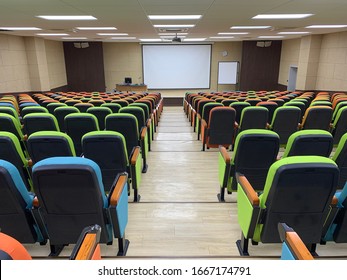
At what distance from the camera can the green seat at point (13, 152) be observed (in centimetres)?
293

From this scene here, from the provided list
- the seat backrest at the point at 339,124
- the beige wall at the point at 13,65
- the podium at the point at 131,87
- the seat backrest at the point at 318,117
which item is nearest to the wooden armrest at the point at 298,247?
the seat backrest at the point at 318,117

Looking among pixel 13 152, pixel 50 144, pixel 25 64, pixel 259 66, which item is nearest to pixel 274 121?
pixel 50 144

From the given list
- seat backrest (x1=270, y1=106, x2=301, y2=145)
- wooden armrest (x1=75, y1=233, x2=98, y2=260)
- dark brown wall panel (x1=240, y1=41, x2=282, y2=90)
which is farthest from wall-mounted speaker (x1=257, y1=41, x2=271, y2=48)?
wooden armrest (x1=75, y1=233, x2=98, y2=260)

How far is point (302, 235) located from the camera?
7.76ft

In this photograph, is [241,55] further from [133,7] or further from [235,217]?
[235,217]

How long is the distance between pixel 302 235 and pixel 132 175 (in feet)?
6.60

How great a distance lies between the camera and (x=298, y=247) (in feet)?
4.75

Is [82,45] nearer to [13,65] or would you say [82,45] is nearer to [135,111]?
[13,65]

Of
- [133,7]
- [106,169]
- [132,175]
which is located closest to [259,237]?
[132,175]

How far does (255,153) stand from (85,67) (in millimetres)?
15050

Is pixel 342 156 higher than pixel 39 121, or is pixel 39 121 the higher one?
pixel 39 121

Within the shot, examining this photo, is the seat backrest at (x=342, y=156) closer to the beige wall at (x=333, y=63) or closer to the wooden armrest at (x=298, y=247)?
the wooden armrest at (x=298, y=247)

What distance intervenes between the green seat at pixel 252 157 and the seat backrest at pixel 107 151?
4.20 feet
